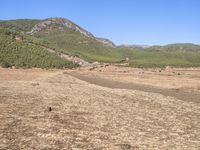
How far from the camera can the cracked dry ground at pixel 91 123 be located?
1852cm

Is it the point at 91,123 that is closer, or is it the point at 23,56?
the point at 91,123

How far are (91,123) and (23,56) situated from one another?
8785 cm

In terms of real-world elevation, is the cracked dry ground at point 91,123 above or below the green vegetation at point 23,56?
below

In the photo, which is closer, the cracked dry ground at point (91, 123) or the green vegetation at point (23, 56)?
the cracked dry ground at point (91, 123)

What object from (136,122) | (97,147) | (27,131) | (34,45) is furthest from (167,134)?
(34,45)

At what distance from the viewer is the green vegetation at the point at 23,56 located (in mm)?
98625

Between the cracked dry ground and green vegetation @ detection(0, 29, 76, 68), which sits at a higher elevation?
green vegetation @ detection(0, 29, 76, 68)

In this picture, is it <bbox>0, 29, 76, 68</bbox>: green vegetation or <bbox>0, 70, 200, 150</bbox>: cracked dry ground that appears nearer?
<bbox>0, 70, 200, 150</bbox>: cracked dry ground

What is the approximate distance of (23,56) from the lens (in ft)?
354

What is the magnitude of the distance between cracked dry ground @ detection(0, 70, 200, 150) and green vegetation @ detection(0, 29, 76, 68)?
59654 mm

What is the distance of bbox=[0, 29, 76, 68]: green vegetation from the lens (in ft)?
324

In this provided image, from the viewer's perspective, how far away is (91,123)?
23375 millimetres

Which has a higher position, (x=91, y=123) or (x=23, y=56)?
(x=23, y=56)

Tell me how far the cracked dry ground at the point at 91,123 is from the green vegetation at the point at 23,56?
196 feet
